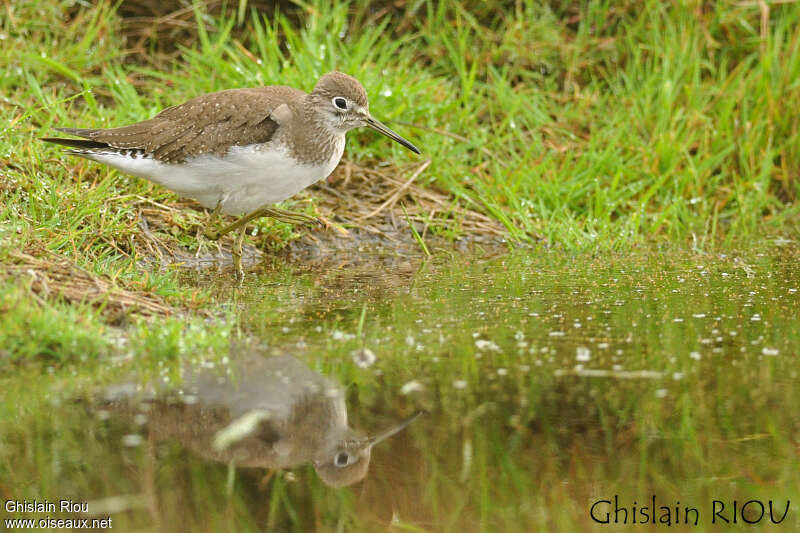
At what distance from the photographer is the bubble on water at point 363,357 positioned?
399cm

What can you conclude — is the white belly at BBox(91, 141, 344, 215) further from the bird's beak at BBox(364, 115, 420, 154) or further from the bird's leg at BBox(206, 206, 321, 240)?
the bird's beak at BBox(364, 115, 420, 154)

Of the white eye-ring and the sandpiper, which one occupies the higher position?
the sandpiper

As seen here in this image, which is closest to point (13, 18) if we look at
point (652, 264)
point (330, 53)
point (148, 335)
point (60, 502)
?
point (330, 53)

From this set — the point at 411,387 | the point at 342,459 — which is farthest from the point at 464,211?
Answer: the point at 342,459

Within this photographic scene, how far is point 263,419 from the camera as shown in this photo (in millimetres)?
3412

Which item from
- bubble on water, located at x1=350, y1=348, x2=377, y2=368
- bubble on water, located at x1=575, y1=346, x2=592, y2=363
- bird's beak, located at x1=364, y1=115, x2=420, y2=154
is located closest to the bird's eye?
bubble on water, located at x1=350, y1=348, x2=377, y2=368

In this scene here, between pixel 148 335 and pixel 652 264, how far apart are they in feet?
10.6

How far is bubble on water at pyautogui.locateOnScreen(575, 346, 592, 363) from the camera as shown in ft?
13.2

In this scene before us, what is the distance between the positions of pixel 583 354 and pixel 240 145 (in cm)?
239

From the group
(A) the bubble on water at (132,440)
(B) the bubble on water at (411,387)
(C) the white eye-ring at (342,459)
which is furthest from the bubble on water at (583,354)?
(A) the bubble on water at (132,440)

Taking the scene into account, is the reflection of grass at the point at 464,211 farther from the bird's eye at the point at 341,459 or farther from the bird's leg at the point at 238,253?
the bird's leg at the point at 238,253

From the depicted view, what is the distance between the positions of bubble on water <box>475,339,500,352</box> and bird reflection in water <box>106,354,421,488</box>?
732 millimetres

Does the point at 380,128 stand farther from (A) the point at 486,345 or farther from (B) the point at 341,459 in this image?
(B) the point at 341,459

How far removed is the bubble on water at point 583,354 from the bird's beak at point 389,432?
0.91 metres
